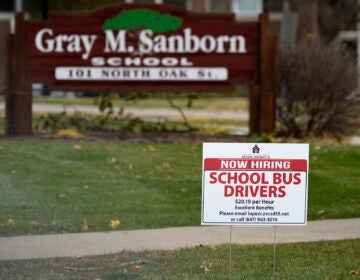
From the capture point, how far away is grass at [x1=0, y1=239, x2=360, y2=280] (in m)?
8.66

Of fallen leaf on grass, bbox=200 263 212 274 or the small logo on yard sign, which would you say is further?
fallen leaf on grass, bbox=200 263 212 274

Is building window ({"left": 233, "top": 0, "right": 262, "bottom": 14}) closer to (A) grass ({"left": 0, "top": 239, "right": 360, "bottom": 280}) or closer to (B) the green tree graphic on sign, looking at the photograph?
(B) the green tree graphic on sign

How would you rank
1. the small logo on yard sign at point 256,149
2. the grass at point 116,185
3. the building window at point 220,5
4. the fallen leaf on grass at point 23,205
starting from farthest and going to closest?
the building window at point 220,5
the fallen leaf on grass at point 23,205
the grass at point 116,185
the small logo on yard sign at point 256,149

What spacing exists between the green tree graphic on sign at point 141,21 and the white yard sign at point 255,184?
32.4ft

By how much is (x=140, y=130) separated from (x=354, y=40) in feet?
113

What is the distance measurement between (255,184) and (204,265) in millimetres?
1379

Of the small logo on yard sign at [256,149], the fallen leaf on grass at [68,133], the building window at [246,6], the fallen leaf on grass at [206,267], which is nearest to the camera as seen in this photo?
the small logo on yard sign at [256,149]

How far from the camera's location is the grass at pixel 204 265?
28.4ft

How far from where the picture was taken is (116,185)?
13.5 metres

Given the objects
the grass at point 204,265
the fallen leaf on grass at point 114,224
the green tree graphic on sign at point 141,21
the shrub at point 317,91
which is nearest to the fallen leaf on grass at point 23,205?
the fallen leaf on grass at point 114,224

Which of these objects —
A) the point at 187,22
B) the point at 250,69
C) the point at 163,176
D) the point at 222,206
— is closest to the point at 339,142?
the point at 250,69

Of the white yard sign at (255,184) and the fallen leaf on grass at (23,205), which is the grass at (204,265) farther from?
the fallen leaf on grass at (23,205)

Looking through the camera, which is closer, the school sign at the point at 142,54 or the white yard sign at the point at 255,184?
the white yard sign at the point at 255,184

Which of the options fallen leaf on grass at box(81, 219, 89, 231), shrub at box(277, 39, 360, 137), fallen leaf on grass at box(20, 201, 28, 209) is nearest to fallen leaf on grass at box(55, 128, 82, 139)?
shrub at box(277, 39, 360, 137)
